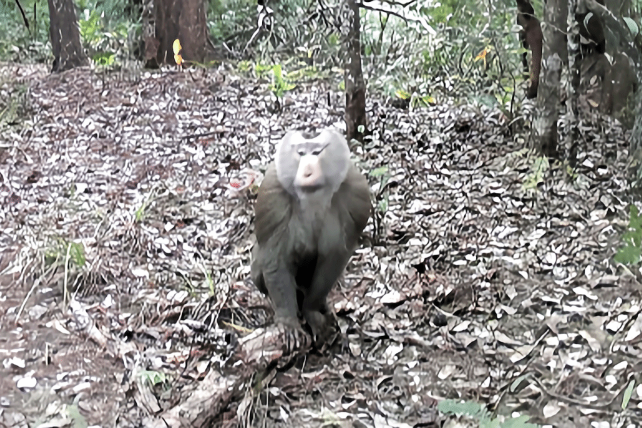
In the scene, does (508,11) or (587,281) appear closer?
(587,281)

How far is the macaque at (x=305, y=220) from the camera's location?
103 inches

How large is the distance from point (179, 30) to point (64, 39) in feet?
4.11

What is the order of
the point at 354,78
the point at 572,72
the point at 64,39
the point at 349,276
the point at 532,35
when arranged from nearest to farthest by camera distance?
the point at 349,276, the point at 572,72, the point at 354,78, the point at 532,35, the point at 64,39

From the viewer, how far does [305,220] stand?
2791 mm

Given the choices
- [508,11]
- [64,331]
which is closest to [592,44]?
[508,11]

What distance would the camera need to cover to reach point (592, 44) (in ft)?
17.0

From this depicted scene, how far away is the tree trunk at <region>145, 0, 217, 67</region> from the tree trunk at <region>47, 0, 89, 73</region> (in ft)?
2.52

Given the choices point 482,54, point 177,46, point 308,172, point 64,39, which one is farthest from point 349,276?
point 64,39

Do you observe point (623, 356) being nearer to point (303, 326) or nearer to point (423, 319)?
point (423, 319)

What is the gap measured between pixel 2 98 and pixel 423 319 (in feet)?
15.6

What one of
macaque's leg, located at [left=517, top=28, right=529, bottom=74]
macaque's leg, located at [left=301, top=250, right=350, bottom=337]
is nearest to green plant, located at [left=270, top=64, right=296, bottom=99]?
macaque's leg, located at [left=517, top=28, right=529, bottom=74]

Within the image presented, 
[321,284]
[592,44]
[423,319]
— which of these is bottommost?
[423,319]

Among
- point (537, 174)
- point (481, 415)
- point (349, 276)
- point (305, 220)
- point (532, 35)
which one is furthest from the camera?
point (532, 35)

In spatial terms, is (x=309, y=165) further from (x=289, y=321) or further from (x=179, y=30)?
(x=179, y=30)
